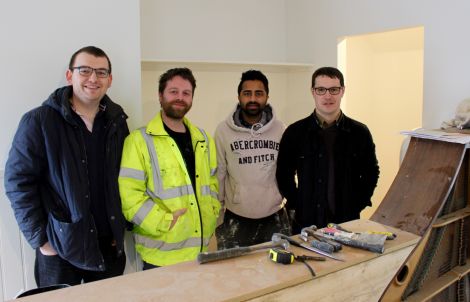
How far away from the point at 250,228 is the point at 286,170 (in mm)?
439

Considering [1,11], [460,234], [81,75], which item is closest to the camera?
[460,234]

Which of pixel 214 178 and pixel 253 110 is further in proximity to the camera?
pixel 253 110

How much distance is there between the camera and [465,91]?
240 cm

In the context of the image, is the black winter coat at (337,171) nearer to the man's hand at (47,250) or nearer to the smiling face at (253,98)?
the smiling face at (253,98)

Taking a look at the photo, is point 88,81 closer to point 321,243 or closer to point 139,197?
point 139,197

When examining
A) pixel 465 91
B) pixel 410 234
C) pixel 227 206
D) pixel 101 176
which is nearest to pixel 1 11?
pixel 101 176

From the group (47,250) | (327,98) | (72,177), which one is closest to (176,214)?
(72,177)

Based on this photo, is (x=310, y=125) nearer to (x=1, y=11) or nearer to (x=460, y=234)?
(x=460, y=234)

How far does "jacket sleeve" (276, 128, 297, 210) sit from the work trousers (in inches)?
7.3

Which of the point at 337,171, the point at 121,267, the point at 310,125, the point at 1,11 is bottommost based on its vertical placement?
the point at 121,267

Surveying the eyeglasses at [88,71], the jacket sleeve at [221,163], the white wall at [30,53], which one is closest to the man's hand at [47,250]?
the white wall at [30,53]

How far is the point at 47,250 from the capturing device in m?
1.86

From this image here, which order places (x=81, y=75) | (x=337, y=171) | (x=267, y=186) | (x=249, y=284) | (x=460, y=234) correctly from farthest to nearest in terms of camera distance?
(x=267, y=186) → (x=337, y=171) → (x=81, y=75) → (x=460, y=234) → (x=249, y=284)

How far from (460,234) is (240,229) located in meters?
1.23
